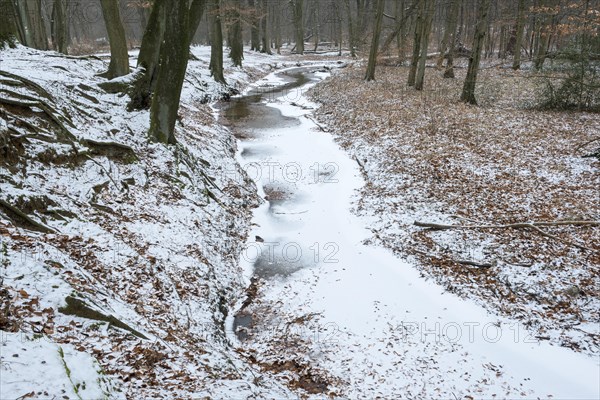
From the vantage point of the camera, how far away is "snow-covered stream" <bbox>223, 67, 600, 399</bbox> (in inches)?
222

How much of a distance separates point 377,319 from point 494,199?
483 cm

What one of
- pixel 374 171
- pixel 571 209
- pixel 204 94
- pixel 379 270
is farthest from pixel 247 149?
pixel 571 209

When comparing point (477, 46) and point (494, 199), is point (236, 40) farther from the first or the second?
point (494, 199)

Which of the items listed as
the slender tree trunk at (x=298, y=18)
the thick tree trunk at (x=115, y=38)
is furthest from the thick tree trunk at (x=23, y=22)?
the slender tree trunk at (x=298, y=18)

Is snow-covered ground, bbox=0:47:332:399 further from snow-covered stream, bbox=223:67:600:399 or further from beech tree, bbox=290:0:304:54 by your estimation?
beech tree, bbox=290:0:304:54

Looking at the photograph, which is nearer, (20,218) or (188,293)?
(20,218)

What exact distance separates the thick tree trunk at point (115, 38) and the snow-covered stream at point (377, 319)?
5.62 meters

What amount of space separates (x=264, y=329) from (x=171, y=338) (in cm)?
200

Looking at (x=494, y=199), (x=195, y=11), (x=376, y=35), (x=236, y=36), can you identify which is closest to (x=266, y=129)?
(x=195, y=11)

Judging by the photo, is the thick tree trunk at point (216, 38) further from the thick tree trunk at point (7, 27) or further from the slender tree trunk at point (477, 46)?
the slender tree trunk at point (477, 46)

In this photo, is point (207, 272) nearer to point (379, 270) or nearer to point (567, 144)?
point (379, 270)

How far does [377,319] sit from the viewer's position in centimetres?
706

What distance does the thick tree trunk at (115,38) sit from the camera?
37.4 feet

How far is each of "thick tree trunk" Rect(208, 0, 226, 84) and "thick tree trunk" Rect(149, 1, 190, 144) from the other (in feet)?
43.2
